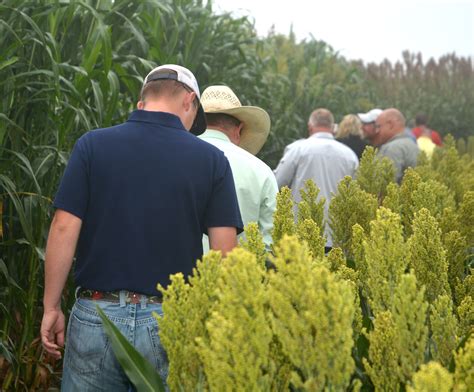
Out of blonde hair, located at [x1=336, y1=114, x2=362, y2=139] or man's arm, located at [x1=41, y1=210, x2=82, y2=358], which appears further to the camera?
blonde hair, located at [x1=336, y1=114, x2=362, y2=139]

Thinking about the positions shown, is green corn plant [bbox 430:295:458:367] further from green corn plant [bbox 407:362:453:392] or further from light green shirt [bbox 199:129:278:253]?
light green shirt [bbox 199:129:278:253]

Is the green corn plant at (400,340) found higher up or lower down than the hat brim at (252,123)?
lower down

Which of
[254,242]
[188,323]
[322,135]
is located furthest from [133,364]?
[322,135]

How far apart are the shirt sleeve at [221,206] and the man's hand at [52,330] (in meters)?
A: 0.62

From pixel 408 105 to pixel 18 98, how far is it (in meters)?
19.4

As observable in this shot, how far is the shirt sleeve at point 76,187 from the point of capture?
11.1 ft

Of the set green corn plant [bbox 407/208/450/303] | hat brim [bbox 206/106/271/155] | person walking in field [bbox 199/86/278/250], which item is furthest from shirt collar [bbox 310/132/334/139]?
green corn plant [bbox 407/208/450/303]

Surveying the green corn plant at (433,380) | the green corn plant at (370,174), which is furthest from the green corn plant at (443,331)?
the green corn plant at (370,174)

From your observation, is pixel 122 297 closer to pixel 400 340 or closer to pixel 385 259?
pixel 385 259

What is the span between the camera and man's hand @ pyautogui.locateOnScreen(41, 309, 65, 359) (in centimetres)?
342

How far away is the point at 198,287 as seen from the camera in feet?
7.75

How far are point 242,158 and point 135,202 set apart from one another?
1.32m

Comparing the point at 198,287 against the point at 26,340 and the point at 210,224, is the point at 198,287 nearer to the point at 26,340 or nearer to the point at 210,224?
the point at 210,224

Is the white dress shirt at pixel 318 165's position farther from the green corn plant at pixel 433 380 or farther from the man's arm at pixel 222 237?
the green corn plant at pixel 433 380
